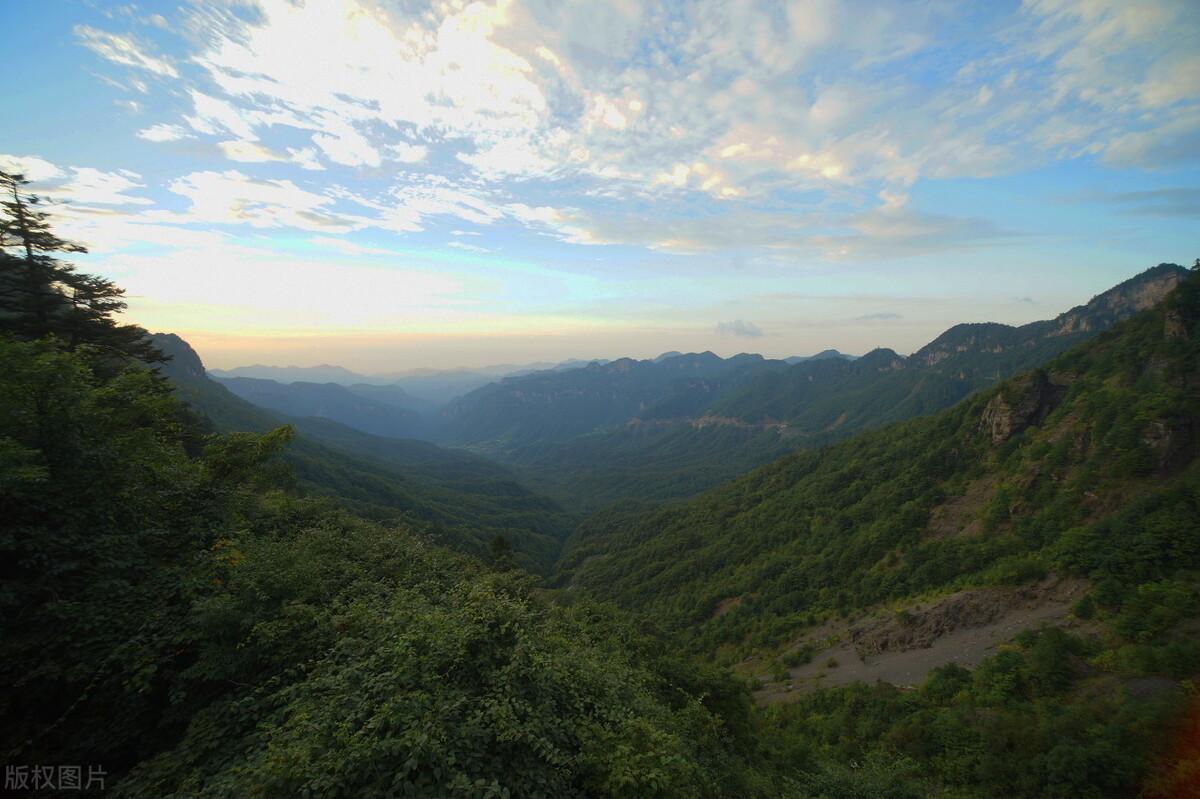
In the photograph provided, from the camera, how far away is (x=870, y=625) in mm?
45188

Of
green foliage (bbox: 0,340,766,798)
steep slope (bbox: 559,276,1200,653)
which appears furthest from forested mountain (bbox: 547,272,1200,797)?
green foliage (bbox: 0,340,766,798)

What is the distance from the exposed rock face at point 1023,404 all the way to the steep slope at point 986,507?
165 mm

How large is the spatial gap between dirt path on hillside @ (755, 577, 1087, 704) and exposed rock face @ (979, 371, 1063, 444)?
1027 inches

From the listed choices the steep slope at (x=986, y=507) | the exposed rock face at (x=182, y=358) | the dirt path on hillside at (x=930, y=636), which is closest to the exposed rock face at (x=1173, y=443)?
the steep slope at (x=986, y=507)

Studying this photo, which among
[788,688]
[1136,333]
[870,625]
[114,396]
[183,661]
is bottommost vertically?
[788,688]

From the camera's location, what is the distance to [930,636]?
3912cm

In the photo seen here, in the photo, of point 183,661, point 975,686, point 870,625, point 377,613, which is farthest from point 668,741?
point 870,625

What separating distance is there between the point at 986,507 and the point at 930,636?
2092cm

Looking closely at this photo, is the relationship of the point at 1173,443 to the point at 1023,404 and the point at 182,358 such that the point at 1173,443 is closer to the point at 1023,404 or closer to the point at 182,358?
the point at 1023,404

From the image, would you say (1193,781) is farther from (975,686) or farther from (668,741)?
(668,741)

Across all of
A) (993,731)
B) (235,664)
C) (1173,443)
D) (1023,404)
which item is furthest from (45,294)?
(1023,404)

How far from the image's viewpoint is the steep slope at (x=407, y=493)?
90.6 meters

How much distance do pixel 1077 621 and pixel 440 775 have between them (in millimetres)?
46926

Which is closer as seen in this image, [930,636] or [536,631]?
[536,631]
